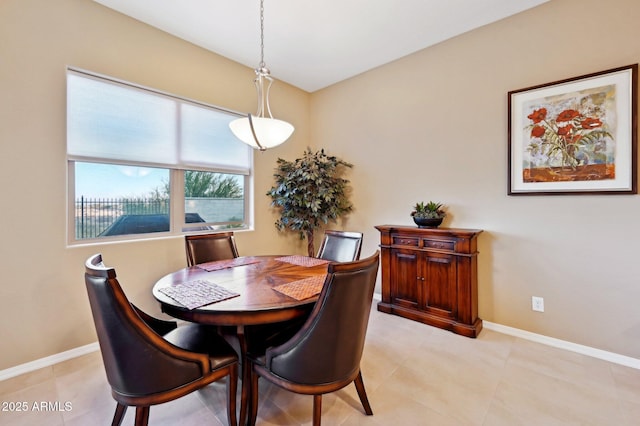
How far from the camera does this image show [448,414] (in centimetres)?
161

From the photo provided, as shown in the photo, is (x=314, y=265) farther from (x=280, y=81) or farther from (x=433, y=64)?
(x=280, y=81)

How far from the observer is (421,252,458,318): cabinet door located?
2643 mm

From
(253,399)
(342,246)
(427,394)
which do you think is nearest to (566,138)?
(342,246)

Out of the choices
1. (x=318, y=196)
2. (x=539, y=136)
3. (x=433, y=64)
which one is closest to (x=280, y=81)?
(x=318, y=196)

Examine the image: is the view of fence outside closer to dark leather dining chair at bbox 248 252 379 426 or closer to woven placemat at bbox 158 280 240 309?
woven placemat at bbox 158 280 240 309

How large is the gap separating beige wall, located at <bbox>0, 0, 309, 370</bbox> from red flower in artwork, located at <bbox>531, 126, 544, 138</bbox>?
3.62 meters

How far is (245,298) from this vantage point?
1.52 meters

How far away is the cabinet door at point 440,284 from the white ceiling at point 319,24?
2.28 m

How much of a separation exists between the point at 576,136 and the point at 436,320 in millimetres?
2028

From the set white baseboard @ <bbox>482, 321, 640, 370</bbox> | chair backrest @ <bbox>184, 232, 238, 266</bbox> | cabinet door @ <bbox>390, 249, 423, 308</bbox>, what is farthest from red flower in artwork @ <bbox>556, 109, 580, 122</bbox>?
chair backrest @ <bbox>184, 232, 238, 266</bbox>

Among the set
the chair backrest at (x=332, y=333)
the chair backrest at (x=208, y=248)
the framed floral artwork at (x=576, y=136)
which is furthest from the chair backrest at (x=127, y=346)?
the framed floral artwork at (x=576, y=136)

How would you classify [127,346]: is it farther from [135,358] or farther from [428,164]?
[428,164]

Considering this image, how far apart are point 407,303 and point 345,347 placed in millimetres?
1848

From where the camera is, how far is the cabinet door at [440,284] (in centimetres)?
264
